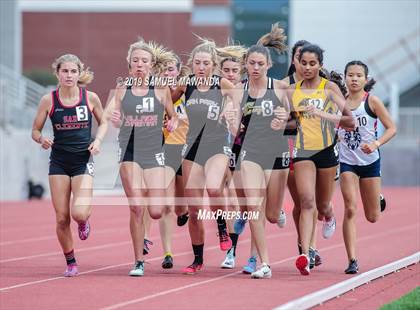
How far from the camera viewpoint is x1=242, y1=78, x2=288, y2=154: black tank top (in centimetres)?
1171

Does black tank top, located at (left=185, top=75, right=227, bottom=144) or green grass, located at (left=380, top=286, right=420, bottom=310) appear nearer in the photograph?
green grass, located at (left=380, top=286, right=420, bottom=310)

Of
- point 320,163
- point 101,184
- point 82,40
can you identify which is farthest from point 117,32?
point 320,163

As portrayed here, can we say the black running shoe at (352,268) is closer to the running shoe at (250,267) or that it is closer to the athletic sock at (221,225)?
the running shoe at (250,267)

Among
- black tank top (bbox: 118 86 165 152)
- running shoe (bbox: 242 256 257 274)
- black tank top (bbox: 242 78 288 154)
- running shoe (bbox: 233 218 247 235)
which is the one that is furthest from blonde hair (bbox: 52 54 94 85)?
running shoe (bbox: 242 256 257 274)

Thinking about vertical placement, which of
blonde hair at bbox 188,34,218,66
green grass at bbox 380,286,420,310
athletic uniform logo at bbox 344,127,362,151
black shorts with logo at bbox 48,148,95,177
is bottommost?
green grass at bbox 380,286,420,310

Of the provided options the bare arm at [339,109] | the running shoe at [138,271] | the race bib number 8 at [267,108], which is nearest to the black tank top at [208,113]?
the race bib number 8 at [267,108]

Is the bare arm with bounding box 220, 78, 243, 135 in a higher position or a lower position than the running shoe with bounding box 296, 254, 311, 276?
higher

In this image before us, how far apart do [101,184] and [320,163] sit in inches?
773

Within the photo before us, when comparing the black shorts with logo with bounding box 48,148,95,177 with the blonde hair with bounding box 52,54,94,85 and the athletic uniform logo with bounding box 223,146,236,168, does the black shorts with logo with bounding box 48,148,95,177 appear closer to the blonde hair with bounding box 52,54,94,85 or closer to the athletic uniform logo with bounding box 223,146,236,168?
the blonde hair with bounding box 52,54,94,85

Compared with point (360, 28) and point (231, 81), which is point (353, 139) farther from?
point (360, 28)

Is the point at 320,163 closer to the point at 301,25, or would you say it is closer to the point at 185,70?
the point at 185,70

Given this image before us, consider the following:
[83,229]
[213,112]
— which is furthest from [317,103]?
[83,229]

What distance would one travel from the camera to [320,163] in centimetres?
1199

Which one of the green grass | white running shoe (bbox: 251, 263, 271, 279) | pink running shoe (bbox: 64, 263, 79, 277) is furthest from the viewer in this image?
pink running shoe (bbox: 64, 263, 79, 277)
